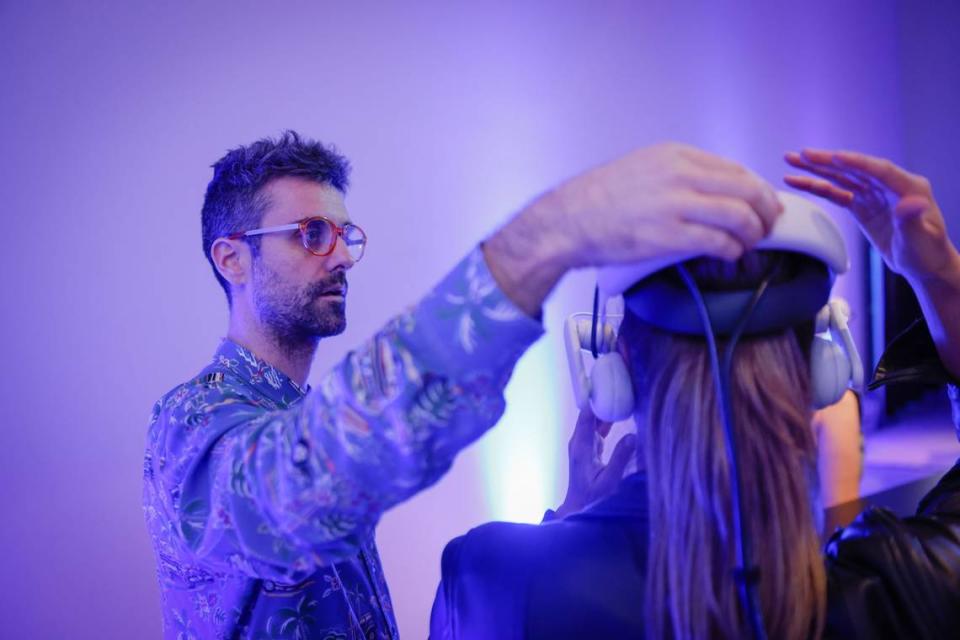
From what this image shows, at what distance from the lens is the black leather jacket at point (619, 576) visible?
2.13ft

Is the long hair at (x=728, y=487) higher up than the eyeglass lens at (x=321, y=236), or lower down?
lower down

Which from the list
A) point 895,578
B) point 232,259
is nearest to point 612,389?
point 895,578

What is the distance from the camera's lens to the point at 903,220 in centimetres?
84

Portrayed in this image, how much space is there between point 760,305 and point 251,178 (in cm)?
116

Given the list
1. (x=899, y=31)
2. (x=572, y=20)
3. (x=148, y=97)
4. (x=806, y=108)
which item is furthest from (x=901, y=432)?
(x=148, y=97)

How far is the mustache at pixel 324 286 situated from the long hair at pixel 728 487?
887mm

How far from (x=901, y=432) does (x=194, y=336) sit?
137 inches

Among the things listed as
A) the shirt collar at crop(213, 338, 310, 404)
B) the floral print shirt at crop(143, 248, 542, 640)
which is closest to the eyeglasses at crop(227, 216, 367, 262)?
the shirt collar at crop(213, 338, 310, 404)

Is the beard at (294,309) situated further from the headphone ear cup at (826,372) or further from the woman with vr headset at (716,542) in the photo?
the headphone ear cup at (826,372)

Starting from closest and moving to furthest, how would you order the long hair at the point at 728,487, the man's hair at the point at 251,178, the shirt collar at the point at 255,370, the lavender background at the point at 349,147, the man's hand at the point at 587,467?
the long hair at the point at 728,487
the man's hand at the point at 587,467
the shirt collar at the point at 255,370
the man's hair at the point at 251,178
the lavender background at the point at 349,147

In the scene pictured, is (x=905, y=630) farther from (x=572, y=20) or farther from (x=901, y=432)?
(x=901, y=432)

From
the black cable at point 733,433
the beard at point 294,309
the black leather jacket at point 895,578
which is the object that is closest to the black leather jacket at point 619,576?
the black leather jacket at point 895,578

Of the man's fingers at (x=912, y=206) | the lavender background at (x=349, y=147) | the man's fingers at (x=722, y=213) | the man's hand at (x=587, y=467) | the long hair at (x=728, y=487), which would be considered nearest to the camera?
the man's fingers at (x=722, y=213)

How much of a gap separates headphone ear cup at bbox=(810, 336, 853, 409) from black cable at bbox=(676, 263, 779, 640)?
14 cm
